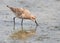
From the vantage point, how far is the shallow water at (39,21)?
9.44 meters

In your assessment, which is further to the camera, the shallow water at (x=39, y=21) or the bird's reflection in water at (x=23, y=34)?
the bird's reflection in water at (x=23, y=34)

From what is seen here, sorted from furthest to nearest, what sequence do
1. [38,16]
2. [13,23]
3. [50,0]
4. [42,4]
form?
[50,0], [42,4], [38,16], [13,23]

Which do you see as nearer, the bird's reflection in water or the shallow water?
the shallow water

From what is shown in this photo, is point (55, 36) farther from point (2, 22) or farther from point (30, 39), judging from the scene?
point (2, 22)

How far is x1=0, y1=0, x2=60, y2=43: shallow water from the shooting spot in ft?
31.0

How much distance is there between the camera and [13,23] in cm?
1102

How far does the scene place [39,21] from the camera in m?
A: 11.5

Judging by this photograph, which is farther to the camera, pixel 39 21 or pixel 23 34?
pixel 39 21

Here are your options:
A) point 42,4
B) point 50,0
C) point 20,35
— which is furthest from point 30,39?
point 50,0

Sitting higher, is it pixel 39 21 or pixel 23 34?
pixel 39 21

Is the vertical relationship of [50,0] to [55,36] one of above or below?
above

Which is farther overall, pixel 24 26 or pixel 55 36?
pixel 24 26

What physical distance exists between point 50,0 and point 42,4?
4.49 ft

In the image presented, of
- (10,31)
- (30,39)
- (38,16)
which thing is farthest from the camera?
(38,16)
